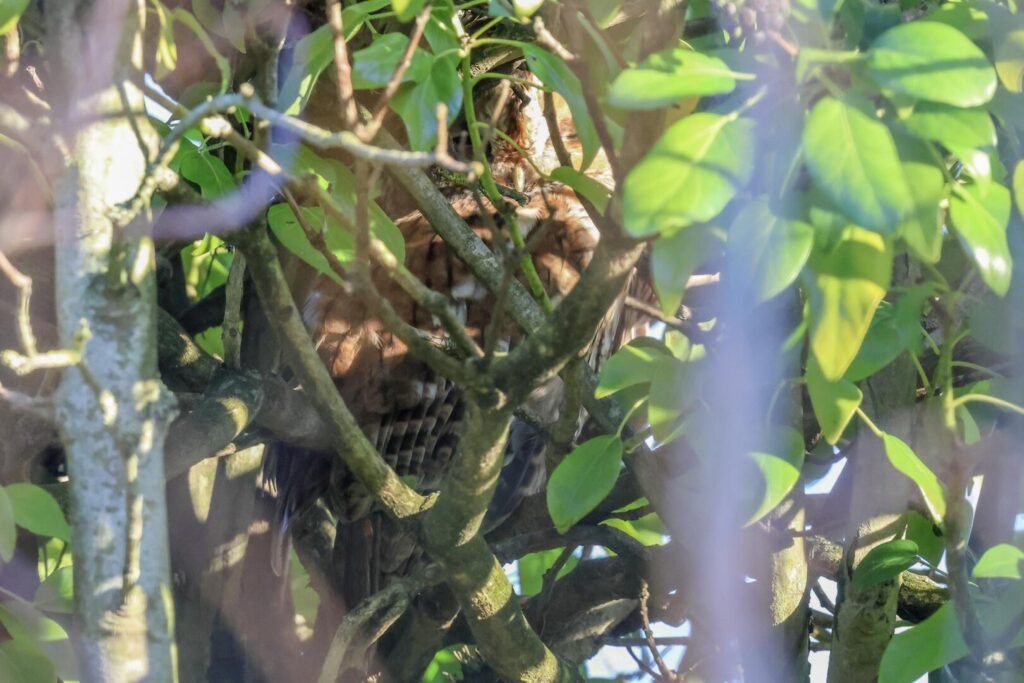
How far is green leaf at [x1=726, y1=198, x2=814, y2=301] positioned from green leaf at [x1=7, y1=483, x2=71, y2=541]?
603 mm

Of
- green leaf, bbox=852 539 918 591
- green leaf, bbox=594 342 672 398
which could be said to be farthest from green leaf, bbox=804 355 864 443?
green leaf, bbox=852 539 918 591

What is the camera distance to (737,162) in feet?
2.16

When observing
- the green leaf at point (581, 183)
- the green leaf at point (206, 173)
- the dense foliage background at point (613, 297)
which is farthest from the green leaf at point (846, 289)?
the green leaf at point (206, 173)

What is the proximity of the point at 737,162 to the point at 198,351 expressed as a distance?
4.01 ft

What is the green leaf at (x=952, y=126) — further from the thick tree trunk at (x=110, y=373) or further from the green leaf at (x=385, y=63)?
the thick tree trunk at (x=110, y=373)

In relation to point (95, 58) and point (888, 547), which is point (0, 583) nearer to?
point (95, 58)

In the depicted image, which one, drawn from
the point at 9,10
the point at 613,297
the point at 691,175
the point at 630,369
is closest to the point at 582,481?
the point at 630,369

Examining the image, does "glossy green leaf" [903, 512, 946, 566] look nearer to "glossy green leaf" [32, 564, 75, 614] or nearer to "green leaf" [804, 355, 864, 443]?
"green leaf" [804, 355, 864, 443]

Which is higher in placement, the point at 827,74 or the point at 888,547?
the point at 827,74

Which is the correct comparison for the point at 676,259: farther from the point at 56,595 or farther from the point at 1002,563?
the point at 56,595

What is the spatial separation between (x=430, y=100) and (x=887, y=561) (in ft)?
2.06

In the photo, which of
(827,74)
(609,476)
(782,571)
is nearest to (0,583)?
(609,476)

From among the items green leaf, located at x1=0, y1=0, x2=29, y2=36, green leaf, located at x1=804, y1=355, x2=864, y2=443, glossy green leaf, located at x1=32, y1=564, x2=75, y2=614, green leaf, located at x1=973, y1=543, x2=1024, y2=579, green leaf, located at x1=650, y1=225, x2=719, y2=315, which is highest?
green leaf, located at x1=0, y1=0, x2=29, y2=36

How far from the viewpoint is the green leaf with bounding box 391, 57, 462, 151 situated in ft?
3.04
